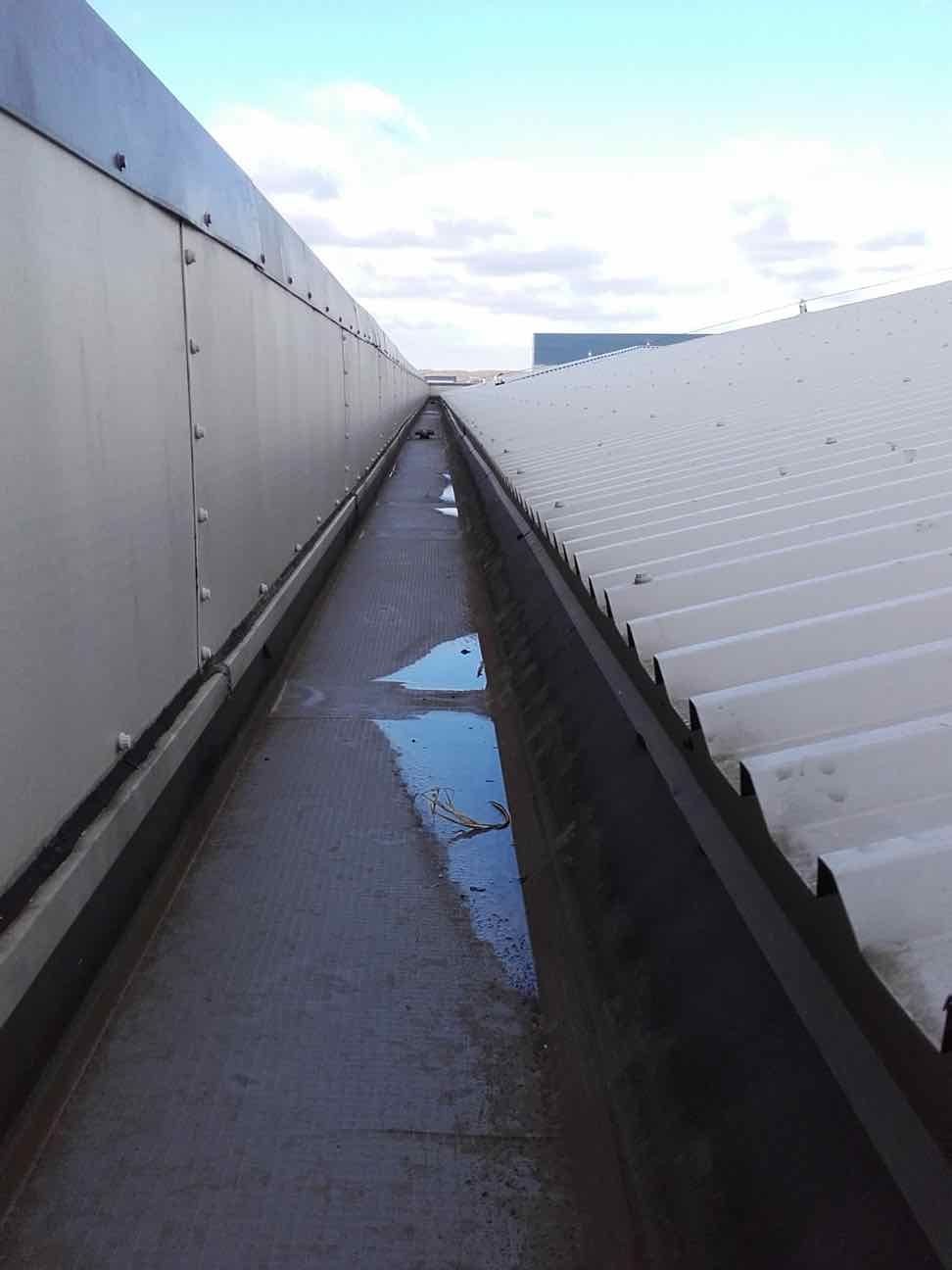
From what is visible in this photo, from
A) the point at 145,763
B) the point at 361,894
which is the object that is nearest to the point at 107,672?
the point at 145,763

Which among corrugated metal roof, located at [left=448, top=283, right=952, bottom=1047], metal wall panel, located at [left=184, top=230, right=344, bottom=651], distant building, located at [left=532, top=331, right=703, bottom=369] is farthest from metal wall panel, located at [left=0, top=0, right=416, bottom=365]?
distant building, located at [left=532, top=331, right=703, bottom=369]

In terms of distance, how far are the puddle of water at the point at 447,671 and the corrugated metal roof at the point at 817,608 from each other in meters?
0.82

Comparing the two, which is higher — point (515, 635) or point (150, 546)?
point (150, 546)

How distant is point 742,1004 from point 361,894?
1.51 metres

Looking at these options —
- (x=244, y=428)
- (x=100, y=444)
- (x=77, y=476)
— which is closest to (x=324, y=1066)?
(x=77, y=476)

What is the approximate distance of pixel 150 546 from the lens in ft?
10.3

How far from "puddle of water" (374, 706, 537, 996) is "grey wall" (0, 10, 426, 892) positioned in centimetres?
84

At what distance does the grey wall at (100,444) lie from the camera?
83.7 inches

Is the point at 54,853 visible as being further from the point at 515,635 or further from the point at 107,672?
the point at 515,635

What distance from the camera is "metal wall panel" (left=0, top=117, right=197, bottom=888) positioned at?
2107mm

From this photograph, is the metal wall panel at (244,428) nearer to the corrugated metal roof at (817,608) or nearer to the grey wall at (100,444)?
the grey wall at (100,444)

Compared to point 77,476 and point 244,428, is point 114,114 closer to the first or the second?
point 77,476

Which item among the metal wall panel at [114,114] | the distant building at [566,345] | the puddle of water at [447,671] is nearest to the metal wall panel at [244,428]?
the metal wall panel at [114,114]

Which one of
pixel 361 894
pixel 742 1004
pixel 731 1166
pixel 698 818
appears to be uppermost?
pixel 698 818
